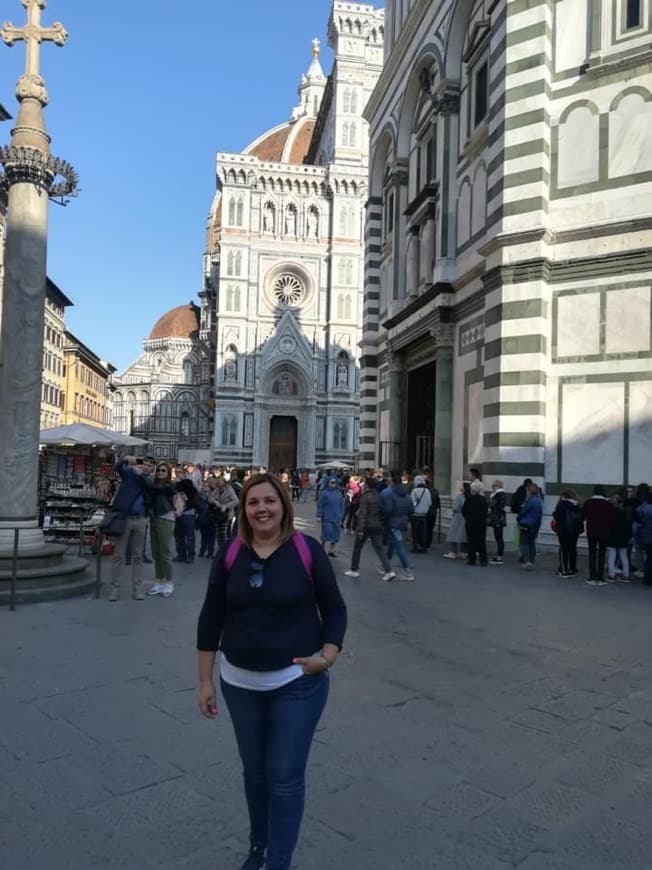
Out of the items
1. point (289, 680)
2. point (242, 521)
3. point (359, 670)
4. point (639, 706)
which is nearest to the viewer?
point (289, 680)

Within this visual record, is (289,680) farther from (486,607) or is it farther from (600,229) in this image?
(600,229)

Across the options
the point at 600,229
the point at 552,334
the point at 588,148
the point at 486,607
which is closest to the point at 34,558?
the point at 486,607

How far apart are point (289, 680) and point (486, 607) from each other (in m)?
6.49

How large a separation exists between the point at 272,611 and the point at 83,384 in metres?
68.2

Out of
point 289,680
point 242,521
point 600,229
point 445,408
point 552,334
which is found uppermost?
point 600,229

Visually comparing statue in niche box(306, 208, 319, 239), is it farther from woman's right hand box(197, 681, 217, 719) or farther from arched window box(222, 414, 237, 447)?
woman's right hand box(197, 681, 217, 719)

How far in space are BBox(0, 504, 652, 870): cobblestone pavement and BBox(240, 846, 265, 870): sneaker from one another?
8.6 inches

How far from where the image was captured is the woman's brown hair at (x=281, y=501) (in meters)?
2.86

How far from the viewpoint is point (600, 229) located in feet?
43.8

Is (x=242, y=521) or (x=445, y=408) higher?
(x=445, y=408)

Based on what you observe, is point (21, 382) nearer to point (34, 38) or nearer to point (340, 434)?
point (34, 38)

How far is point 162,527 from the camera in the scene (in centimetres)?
937

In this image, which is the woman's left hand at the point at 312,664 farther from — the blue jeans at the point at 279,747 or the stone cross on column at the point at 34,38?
the stone cross on column at the point at 34,38

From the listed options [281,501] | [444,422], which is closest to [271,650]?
[281,501]
